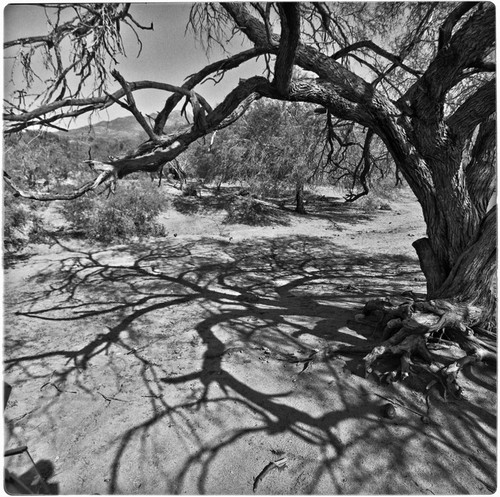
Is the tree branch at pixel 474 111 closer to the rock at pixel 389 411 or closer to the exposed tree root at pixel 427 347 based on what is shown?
the exposed tree root at pixel 427 347

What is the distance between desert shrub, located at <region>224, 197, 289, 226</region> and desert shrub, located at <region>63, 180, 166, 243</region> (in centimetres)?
366

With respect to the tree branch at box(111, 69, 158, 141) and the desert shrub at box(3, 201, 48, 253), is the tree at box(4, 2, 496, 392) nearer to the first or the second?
the tree branch at box(111, 69, 158, 141)

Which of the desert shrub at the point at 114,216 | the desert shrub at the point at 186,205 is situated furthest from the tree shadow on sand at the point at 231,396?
the desert shrub at the point at 186,205

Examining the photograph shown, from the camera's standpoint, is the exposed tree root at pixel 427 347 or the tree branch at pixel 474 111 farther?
the tree branch at pixel 474 111

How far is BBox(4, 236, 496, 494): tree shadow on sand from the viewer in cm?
217

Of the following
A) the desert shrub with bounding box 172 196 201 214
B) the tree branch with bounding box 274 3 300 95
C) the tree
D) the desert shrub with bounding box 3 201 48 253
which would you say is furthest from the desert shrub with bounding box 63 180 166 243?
the tree branch with bounding box 274 3 300 95

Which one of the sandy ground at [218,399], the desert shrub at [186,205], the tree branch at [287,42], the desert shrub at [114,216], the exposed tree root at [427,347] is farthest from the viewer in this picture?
the desert shrub at [186,205]

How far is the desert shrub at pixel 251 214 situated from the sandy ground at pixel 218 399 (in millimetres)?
7779

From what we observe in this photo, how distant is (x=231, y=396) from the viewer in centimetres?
293

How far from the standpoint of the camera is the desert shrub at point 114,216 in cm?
1048

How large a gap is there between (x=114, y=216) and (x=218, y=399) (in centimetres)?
907

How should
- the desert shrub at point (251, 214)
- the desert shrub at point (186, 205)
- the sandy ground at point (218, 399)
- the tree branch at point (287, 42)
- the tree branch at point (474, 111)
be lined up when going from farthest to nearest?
the desert shrub at point (186, 205) → the desert shrub at point (251, 214) → the tree branch at point (474, 111) → the tree branch at point (287, 42) → the sandy ground at point (218, 399)

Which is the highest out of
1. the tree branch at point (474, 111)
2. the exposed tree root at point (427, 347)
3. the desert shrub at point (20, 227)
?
the tree branch at point (474, 111)

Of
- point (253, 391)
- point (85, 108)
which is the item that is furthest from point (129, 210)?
point (253, 391)
